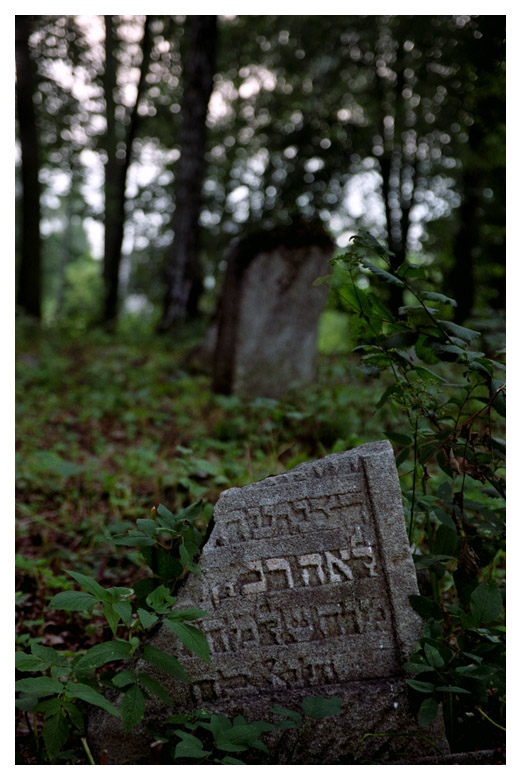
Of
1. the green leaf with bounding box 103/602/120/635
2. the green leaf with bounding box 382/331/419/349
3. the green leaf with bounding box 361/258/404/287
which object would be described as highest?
the green leaf with bounding box 361/258/404/287

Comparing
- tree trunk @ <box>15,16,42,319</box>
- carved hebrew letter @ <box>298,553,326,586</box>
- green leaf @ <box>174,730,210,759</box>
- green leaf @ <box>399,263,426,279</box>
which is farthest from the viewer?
tree trunk @ <box>15,16,42,319</box>

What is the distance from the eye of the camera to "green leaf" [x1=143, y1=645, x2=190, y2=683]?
180 centimetres

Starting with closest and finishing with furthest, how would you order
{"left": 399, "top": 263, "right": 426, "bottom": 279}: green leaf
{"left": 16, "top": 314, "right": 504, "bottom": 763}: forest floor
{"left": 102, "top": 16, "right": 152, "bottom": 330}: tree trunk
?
1. {"left": 399, "top": 263, "right": 426, "bottom": 279}: green leaf
2. {"left": 16, "top": 314, "right": 504, "bottom": 763}: forest floor
3. {"left": 102, "top": 16, "right": 152, "bottom": 330}: tree trunk

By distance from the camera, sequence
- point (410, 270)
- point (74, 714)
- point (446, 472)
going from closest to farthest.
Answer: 1. point (74, 714)
2. point (410, 270)
3. point (446, 472)

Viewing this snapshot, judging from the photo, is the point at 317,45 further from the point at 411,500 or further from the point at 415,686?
the point at 415,686

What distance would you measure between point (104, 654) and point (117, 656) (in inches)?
1.6

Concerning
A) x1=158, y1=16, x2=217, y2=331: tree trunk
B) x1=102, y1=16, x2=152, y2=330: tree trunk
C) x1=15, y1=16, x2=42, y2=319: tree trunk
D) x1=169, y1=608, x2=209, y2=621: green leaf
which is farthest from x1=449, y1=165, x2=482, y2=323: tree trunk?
x1=169, y1=608, x2=209, y2=621: green leaf

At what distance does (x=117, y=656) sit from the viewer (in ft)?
5.87

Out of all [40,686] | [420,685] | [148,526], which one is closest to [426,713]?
[420,685]

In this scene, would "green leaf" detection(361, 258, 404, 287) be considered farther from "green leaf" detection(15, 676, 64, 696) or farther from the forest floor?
"green leaf" detection(15, 676, 64, 696)

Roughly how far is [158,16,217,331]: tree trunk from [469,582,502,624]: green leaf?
8184 mm

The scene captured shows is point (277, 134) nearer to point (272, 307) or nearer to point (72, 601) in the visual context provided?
point (272, 307)

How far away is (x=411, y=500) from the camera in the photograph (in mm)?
2246

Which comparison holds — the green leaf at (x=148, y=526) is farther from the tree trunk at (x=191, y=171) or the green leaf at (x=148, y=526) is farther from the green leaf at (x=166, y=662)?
the tree trunk at (x=191, y=171)
